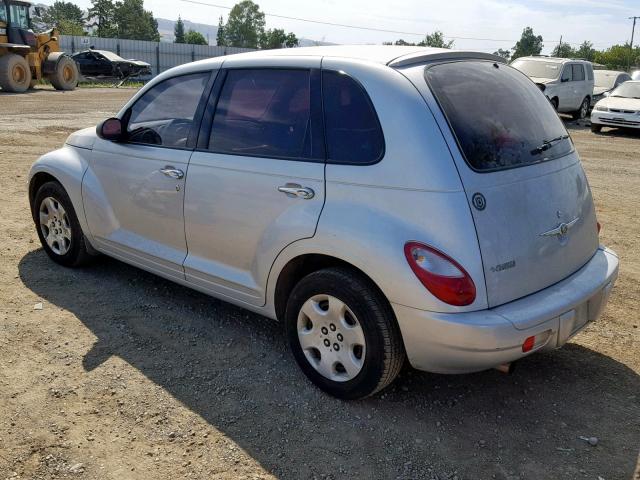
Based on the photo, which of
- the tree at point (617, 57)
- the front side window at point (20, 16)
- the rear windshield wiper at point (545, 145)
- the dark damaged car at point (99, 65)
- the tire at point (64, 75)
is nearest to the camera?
the rear windshield wiper at point (545, 145)

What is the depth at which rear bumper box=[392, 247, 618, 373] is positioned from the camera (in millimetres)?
2777

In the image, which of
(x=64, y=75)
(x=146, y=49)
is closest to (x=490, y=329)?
(x=64, y=75)

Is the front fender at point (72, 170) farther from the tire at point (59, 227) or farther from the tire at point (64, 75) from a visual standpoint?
the tire at point (64, 75)

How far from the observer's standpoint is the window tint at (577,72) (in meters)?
19.1

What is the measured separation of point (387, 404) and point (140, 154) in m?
2.31

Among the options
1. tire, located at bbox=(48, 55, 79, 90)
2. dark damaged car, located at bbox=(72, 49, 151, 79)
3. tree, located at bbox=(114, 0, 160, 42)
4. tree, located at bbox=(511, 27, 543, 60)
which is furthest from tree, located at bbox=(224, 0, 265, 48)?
tire, located at bbox=(48, 55, 79, 90)

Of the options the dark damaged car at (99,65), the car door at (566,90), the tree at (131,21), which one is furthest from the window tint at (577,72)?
the tree at (131,21)

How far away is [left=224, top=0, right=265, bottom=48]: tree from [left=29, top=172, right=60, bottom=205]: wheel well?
9800cm

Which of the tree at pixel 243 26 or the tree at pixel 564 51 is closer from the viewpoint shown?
the tree at pixel 564 51

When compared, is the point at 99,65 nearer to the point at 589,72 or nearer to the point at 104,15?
the point at 589,72

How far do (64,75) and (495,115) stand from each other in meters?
25.1

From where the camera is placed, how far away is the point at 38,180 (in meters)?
5.13

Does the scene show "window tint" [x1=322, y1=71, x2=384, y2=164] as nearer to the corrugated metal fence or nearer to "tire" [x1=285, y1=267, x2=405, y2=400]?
"tire" [x1=285, y1=267, x2=405, y2=400]

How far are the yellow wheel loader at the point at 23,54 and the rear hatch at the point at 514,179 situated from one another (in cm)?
2188
